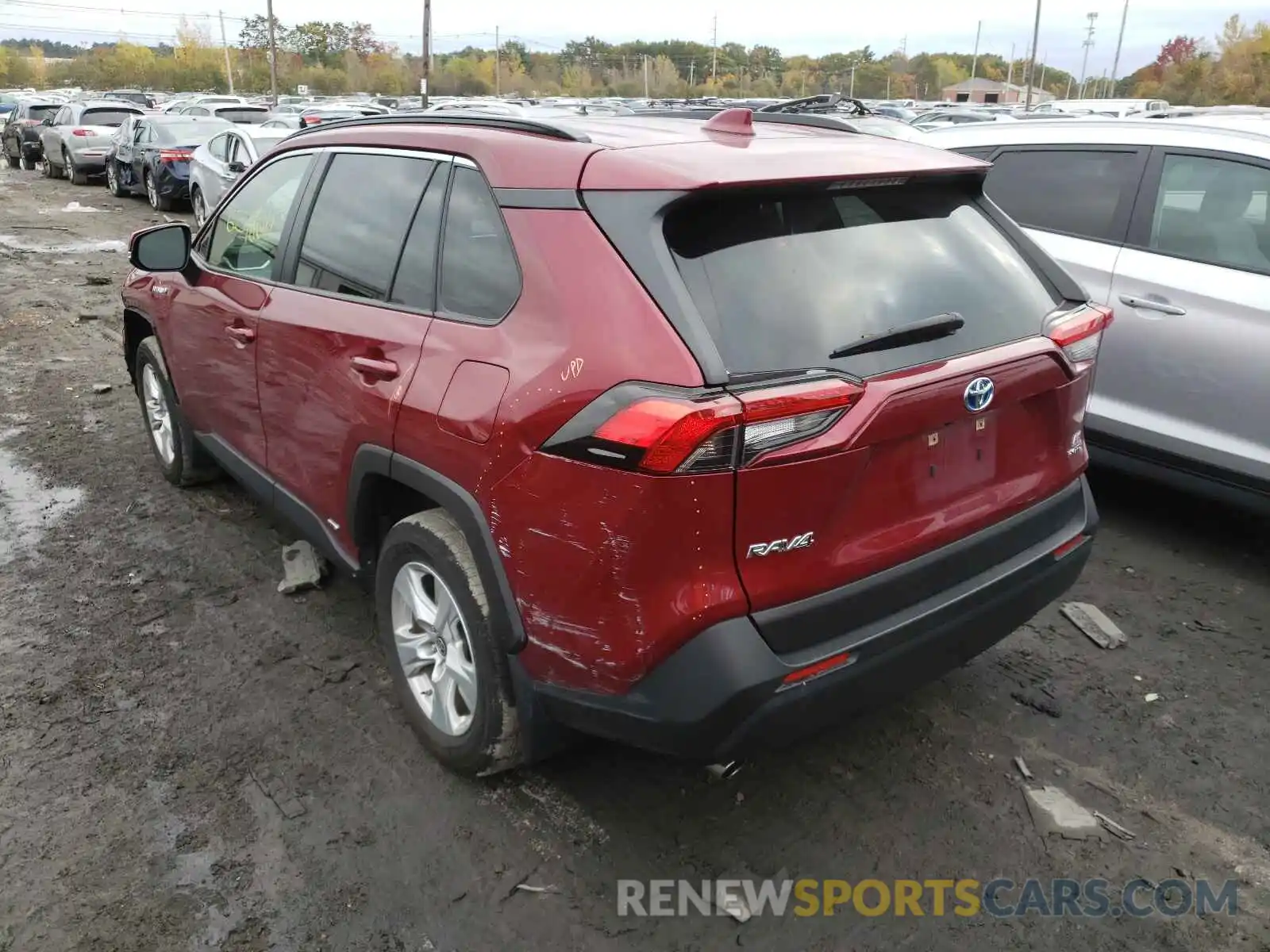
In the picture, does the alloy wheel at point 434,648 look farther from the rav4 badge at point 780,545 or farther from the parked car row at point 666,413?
the rav4 badge at point 780,545

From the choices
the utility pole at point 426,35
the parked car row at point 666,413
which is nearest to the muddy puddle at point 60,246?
the parked car row at point 666,413

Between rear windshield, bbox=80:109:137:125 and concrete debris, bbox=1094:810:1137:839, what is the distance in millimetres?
24445

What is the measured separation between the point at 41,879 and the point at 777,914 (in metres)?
1.95

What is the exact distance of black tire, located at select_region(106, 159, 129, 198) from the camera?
1912 centimetres

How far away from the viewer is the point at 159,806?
9.50 feet

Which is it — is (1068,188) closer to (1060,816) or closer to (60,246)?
(1060,816)

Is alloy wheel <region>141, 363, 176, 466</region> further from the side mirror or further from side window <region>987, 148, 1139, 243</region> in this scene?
side window <region>987, 148, 1139, 243</region>

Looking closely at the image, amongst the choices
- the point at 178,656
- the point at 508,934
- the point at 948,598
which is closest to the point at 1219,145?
the point at 948,598

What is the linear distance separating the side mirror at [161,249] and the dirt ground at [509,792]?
1311 mm

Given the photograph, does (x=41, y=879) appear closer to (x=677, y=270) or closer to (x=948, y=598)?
(x=677, y=270)

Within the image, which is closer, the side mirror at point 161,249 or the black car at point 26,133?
the side mirror at point 161,249

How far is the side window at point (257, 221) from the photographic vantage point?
12.5 ft

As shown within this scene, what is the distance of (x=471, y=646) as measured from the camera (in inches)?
106

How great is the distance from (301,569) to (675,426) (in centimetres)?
268
